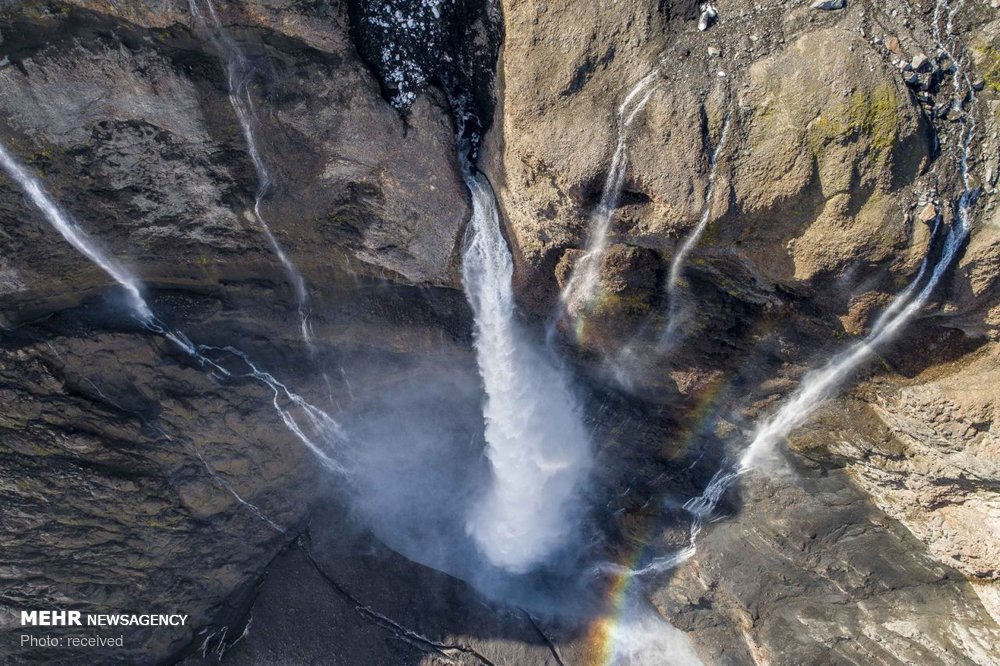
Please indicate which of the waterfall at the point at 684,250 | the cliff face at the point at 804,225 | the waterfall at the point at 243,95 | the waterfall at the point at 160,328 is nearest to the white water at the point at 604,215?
the cliff face at the point at 804,225

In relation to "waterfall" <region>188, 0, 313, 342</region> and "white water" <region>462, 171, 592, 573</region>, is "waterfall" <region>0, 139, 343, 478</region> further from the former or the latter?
"white water" <region>462, 171, 592, 573</region>

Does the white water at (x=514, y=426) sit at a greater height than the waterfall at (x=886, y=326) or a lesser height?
lesser

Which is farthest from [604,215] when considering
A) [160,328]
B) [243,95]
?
[160,328]

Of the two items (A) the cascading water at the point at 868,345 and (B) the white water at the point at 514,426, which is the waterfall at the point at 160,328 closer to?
(B) the white water at the point at 514,426

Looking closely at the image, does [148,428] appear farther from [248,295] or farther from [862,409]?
[862,409]

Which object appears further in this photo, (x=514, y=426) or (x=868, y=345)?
(x=514, y=426)

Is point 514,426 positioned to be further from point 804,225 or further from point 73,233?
point 73,233
